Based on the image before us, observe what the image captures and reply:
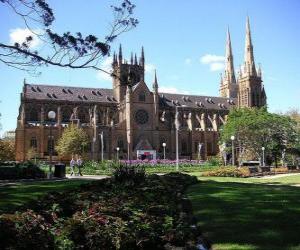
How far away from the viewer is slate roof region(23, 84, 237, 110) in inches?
3612

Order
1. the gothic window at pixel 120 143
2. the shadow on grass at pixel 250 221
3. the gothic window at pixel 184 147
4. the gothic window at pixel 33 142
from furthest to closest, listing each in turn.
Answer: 1. the gothic window at pixel 184 147
2. the gothic window at pixel 120 143
3. the gothic window at pixel 33 142
4. the shadow on grass at pixel 250 221

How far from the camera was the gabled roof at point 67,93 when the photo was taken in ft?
299

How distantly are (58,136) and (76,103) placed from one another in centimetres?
1095

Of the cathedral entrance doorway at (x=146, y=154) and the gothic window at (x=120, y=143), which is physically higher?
the gothic window at (x=120, y=143)

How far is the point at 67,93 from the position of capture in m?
95.1

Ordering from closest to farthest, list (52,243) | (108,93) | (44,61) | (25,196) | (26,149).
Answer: (52,243) < (44,61) < (25,196) < (26,149) < (108,93)

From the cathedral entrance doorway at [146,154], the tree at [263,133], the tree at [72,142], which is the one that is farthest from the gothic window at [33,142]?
the tree at [263,133]

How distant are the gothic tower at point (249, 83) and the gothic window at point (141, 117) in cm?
3512

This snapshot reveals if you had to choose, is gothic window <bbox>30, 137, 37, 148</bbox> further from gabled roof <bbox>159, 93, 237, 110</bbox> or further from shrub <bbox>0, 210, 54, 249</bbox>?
shrub <bbox>0, 210, 54, 249</bbox>

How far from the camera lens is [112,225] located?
26.7 feet

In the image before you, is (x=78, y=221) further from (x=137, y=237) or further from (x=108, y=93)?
(x=108, y=93)

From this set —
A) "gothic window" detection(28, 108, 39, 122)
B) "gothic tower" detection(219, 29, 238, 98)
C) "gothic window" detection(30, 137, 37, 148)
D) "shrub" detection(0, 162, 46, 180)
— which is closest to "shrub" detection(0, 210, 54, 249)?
"shrub" detection(0, 162, 46, 180)

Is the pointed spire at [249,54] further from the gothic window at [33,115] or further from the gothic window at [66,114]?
the gothic window at [33,115]

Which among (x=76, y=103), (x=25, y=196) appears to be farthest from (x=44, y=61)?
(x=76, y=103)
